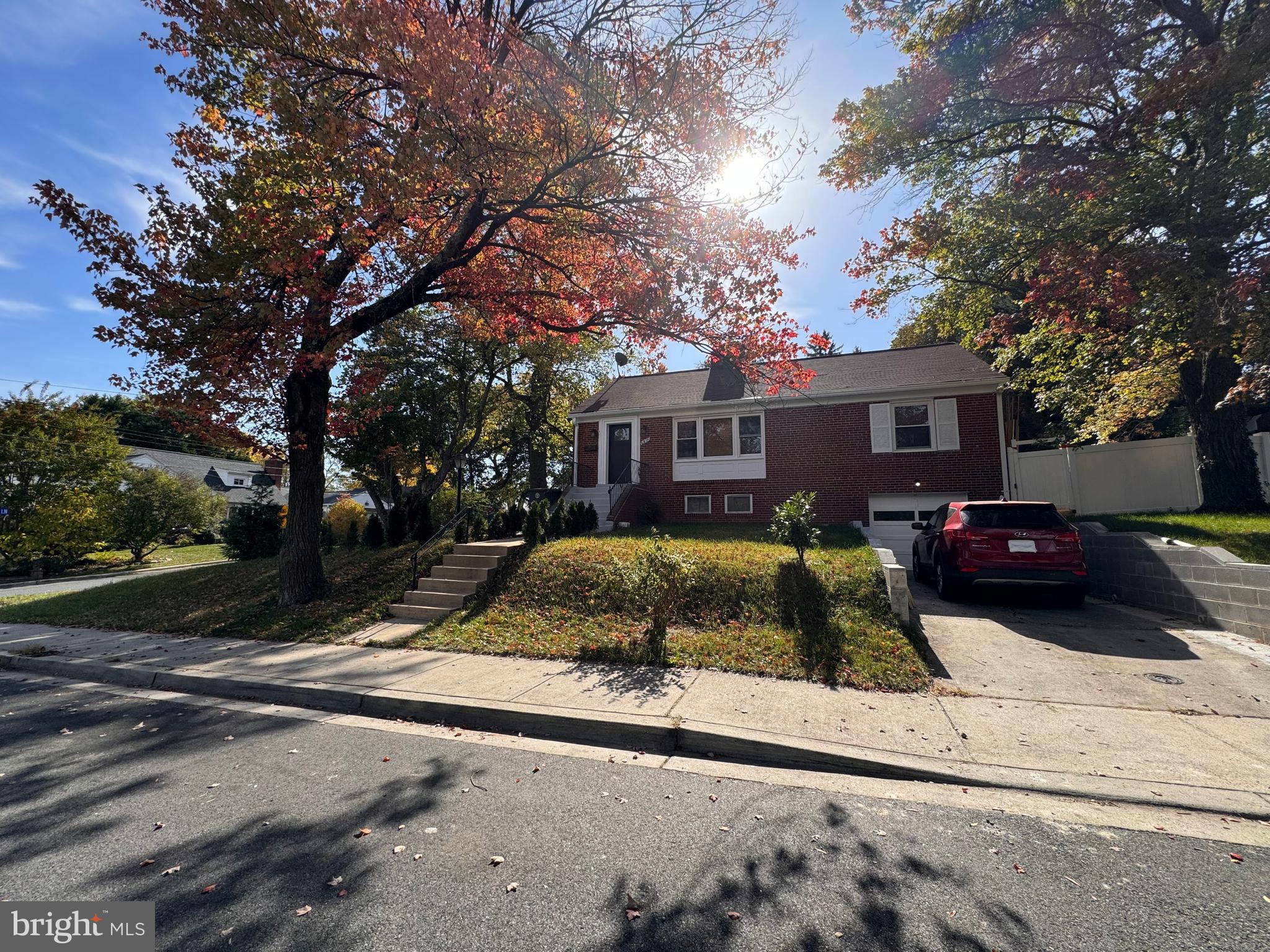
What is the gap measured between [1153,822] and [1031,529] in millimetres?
5730

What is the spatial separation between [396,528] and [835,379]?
13099 millimetres

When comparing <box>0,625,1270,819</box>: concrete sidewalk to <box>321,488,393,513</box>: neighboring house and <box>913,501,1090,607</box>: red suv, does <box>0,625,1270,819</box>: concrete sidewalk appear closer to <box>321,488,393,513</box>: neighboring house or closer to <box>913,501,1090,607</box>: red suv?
<box>913,501,1090,607</box>: red suv

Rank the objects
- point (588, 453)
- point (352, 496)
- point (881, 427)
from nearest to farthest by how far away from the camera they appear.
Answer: point (881, 427)
point (588, 453)
point (352, 496)

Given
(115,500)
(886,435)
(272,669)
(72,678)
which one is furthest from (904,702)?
(115,500)

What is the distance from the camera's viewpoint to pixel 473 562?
10328 millimetres

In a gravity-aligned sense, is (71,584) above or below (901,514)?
below

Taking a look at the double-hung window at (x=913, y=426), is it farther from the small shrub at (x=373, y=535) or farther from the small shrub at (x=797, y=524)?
the small shrub at (x=373, y=535)

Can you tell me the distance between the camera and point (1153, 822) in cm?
316

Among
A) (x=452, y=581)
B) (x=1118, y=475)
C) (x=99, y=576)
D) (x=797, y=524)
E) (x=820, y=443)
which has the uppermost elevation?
(x=820, y=443)

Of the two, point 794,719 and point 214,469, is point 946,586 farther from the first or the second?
point 214,469

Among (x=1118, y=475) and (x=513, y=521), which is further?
(x=513, y=521)

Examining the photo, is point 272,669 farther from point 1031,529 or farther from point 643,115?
point 1031,529

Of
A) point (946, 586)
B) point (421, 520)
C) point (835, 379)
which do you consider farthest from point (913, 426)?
point (421, 520)

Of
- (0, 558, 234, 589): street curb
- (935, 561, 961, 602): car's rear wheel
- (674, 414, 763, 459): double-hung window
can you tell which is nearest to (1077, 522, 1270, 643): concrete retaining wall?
(935, 561, 961, 602): car's rear wheel
